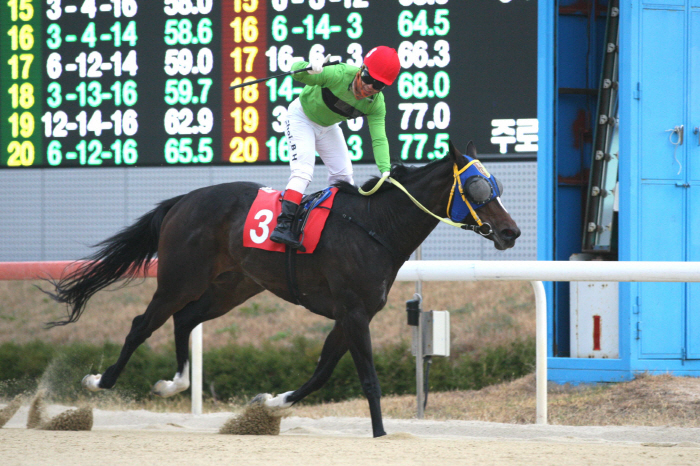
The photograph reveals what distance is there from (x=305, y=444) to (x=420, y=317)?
72.9 inches

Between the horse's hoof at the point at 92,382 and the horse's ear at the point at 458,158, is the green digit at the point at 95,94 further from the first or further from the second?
the horse's ear at the point at 458,158

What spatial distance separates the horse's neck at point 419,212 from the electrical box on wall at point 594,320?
7.77 ft

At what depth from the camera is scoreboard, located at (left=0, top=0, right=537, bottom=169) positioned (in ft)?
17.2

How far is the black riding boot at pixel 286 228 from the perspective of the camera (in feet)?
11.7

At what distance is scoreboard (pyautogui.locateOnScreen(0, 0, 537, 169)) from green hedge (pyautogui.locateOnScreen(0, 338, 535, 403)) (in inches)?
86.8

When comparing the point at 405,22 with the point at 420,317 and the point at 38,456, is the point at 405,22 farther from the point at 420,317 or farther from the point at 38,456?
the point at 38,456

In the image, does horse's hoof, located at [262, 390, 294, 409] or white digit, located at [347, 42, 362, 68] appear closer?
horse's hoof, located at [262, 390, 294, 409]

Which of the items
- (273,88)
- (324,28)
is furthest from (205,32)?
(324,28)

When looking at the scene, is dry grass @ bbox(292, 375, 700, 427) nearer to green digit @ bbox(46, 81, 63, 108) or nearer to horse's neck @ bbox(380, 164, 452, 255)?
horse's neck @ bbox(380, 164, 452, 255)

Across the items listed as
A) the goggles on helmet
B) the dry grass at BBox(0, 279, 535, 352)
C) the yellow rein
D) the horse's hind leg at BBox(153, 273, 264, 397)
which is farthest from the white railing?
the dry grass at BBox(0, 279, 535, 352)

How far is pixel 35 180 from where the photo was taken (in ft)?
30.8

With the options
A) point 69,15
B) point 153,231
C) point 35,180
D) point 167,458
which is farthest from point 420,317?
point 35,180

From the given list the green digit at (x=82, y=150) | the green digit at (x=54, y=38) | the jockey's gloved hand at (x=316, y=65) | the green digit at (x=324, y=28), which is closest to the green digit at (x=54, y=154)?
the green digit at (x=82, y=150)

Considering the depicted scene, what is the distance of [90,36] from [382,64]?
2964mm
